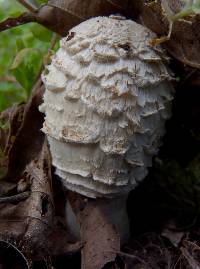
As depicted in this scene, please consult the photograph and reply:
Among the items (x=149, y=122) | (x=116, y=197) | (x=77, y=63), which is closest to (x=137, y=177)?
(x=116, y=197)

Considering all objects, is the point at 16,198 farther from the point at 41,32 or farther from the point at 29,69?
the point at 41,32

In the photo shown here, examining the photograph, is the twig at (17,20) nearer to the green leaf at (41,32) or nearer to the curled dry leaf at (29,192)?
the green leaf at (41,32)

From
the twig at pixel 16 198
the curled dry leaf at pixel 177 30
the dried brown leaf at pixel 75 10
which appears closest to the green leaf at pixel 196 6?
the curled dry leaf at pixel 177 30

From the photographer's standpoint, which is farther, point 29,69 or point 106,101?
point 29,69

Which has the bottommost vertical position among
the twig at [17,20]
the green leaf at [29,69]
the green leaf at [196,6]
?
→ the green leaf at [29,69]

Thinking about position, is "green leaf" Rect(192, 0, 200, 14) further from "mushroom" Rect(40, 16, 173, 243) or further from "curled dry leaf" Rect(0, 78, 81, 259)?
"curled dry leaf" Rect(0, 78, 81, 259)

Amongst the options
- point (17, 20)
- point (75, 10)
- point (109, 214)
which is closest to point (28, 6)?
point (17, 20)
